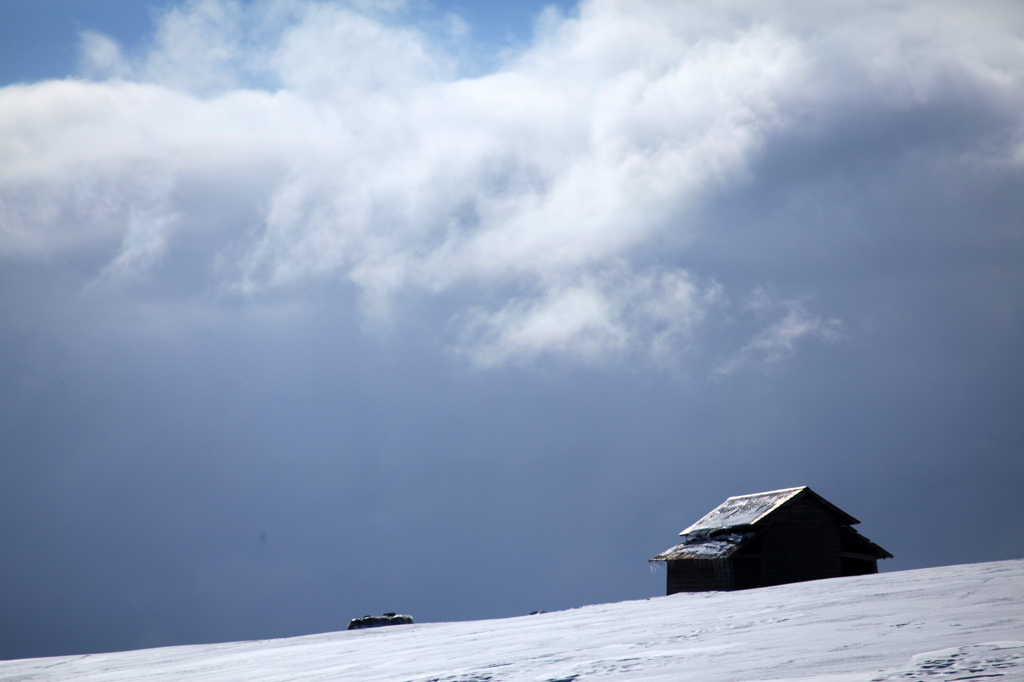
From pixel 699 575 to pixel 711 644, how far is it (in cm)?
2846

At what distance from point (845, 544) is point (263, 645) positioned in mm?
30320

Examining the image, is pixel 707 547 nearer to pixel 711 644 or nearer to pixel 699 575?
pixel 699 575

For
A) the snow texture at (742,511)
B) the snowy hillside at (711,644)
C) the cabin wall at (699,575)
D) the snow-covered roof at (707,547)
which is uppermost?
the snow texture at (742,511)

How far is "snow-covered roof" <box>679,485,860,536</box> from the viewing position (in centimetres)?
3447

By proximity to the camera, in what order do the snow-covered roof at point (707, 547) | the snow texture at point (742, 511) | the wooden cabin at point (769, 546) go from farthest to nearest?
1. the snow texture at point (742, 511)
2. the wooden cabin at point (769, 546)
3. the snow-covered roof at point (707, 547)

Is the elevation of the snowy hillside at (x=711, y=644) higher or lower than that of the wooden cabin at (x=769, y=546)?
lower

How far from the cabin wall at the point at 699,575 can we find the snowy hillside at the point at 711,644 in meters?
21.7

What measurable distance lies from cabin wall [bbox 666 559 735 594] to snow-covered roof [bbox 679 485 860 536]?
1.49 meters

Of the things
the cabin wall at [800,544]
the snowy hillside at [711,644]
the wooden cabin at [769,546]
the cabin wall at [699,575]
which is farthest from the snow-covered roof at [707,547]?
the snowy hillside at [711,644]

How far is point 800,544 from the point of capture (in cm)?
3484

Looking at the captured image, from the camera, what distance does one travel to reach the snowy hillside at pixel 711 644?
5.48 m

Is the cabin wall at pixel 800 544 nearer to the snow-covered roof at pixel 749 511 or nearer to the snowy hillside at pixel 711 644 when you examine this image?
the snow-covered roof at pixel 749 511

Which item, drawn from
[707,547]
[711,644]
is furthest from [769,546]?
[711,644]

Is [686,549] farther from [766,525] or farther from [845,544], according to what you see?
[845,544]
